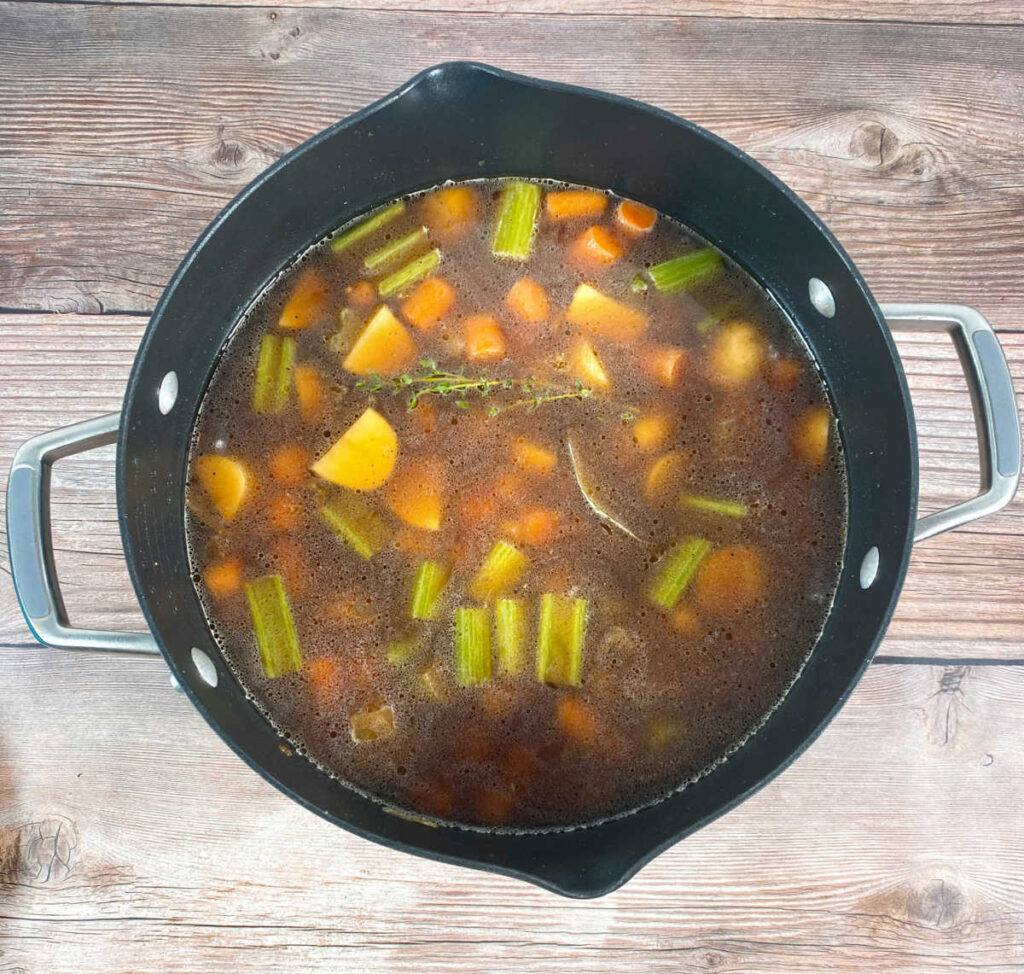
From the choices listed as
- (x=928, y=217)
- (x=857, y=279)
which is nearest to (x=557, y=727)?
(x=857, y=279)

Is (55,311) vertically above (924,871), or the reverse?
(55,311)

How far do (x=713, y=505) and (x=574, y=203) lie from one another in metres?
0.63

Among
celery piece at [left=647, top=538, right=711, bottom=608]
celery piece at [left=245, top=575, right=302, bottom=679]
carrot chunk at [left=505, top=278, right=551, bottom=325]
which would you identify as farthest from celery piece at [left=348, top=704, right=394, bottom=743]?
carrot chunk at [left=505, top=278, right=551, bottom=325]

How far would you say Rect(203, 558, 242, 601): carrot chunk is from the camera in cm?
168

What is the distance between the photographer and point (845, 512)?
1.71 meters

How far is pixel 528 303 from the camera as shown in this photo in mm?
1712

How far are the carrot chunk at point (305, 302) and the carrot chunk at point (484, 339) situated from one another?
280mm

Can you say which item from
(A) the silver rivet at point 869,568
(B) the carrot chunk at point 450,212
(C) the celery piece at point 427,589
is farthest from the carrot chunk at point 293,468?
(A) the silver rivet at point 869,568

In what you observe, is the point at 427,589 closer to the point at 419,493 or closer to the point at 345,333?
the point at 419,493

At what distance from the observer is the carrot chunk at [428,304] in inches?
67.1

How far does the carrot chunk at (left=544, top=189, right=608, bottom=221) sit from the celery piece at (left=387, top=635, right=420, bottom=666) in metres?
0.83

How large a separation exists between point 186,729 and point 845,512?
1.36m

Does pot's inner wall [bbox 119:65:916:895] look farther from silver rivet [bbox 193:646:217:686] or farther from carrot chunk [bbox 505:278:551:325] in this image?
carrot chunk [bbox 505:278:551:325]

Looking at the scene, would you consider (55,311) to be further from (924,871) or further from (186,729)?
(924,871)
